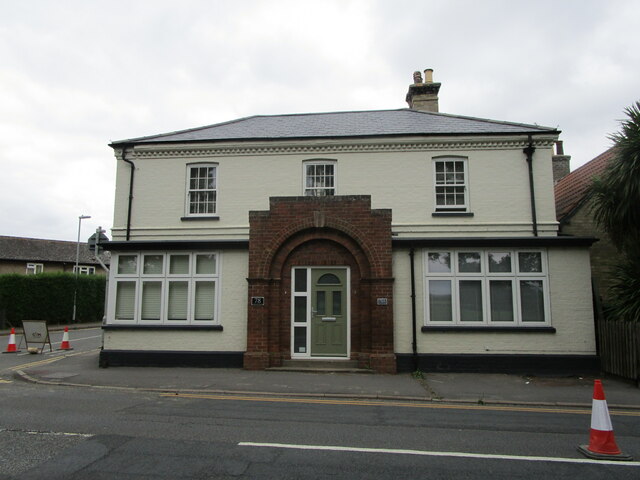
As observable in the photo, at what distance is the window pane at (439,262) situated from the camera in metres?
12.0

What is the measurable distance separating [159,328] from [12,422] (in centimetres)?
555

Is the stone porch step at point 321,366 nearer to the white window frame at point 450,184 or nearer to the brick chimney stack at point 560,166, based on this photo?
the white window frame at point 450,184

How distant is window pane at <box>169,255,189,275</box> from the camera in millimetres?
12594

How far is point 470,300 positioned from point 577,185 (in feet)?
23.5

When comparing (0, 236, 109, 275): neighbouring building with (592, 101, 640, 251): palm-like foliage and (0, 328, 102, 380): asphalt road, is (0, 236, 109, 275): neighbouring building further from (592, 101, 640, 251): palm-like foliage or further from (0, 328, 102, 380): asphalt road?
(592, 101, 640, 251): palm-like foliage

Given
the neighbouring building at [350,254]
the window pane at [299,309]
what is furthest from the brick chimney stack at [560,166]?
the window pane at [299,309]

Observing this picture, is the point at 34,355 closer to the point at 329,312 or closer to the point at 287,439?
the point at 329,312

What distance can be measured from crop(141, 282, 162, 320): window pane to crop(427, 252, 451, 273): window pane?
7.51 meters

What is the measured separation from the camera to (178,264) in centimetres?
1262

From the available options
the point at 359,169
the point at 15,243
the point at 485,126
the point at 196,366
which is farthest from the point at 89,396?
the point at 15,243

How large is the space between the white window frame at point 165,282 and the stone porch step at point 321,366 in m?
2.25

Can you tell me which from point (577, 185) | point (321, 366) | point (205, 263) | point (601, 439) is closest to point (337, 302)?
point (321, 366)

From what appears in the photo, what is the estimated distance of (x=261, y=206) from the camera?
13.0 m

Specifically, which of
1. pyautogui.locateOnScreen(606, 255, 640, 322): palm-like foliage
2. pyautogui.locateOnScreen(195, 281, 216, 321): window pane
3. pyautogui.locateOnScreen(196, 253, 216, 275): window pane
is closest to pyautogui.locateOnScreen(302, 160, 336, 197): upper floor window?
pyautogui.locateOnScreen(196, 253, 216, 275): window pane
